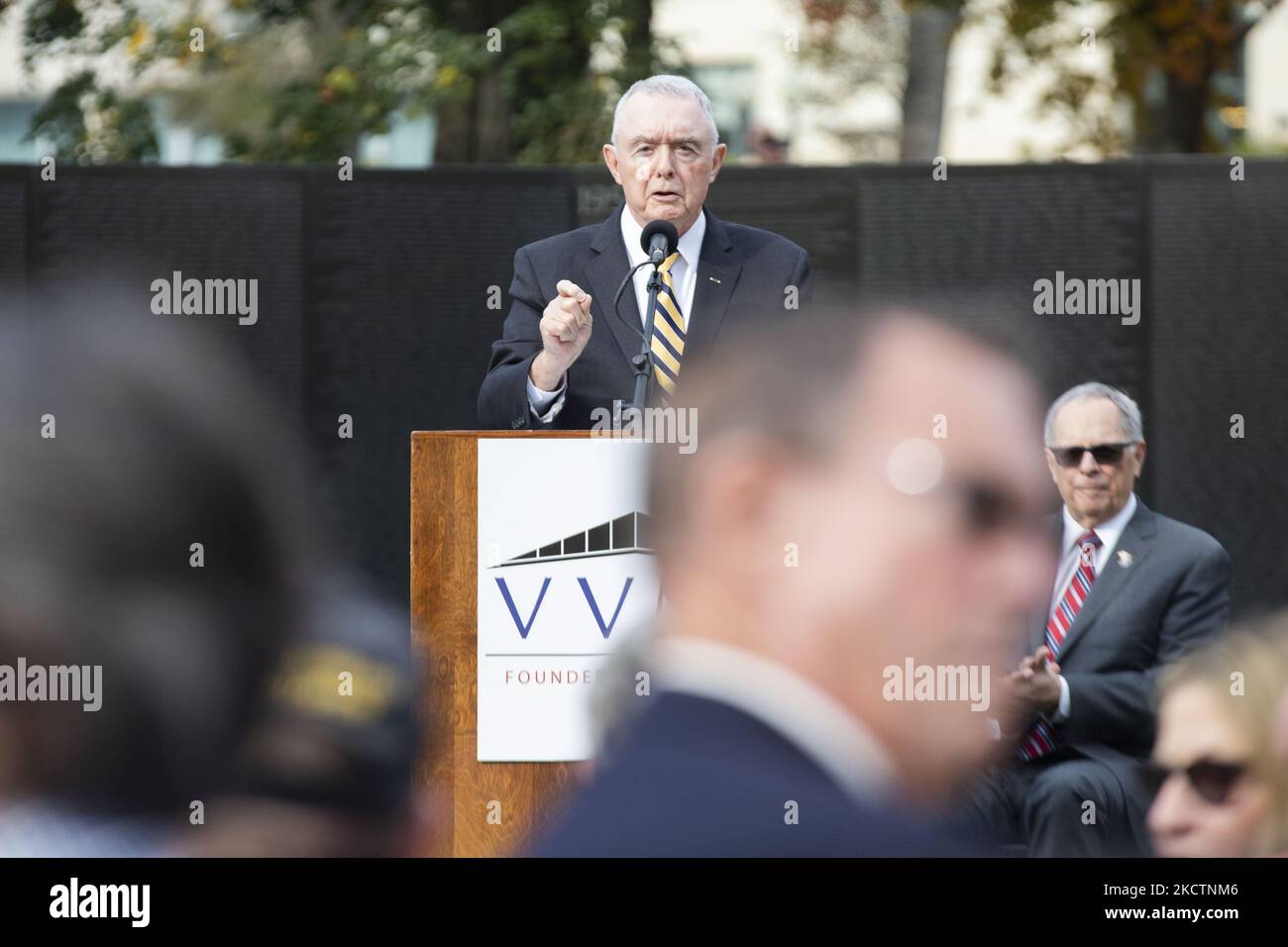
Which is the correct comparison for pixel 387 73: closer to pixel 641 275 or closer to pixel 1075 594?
pixel 641 275

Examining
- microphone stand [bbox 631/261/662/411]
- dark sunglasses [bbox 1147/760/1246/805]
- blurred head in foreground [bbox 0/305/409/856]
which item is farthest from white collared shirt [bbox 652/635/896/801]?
microphone stand [bbox 631/261/662/411]

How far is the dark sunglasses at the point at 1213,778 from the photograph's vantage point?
275cm

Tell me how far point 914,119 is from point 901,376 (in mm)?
14725

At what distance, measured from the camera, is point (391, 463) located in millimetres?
7750

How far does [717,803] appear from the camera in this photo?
1.24 m

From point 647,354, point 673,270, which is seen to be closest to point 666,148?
point 673,270

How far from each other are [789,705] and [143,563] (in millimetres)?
512

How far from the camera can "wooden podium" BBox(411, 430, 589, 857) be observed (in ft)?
13.0

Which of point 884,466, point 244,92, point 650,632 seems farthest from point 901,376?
point 244,92

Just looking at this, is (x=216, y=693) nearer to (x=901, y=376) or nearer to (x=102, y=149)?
(x=901, y=376)

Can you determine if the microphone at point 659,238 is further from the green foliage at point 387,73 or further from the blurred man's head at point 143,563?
the green foliage at point 387,73

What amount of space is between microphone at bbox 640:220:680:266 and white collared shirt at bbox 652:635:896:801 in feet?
8.96

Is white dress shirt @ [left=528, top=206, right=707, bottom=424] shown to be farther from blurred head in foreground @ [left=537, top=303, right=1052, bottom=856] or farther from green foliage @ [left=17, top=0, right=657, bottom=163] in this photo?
green foliage @ [left=17, top=0, right=657, bottom=163]

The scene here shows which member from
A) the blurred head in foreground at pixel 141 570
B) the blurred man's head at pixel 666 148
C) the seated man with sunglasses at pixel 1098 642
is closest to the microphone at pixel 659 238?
the blurred man's head at pixel 666 148
